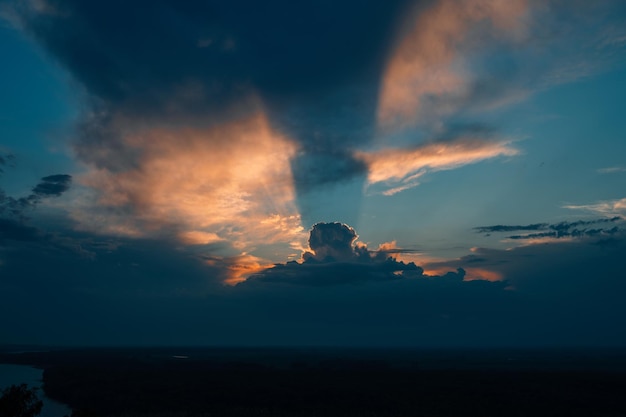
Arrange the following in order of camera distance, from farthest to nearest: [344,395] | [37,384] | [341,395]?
[37,384] < [341,395] < [344,395]

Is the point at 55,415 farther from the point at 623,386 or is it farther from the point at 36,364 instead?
the point at 36,364

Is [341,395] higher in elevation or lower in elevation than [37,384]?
lower

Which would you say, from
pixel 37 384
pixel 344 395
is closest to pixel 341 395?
pixel 344 395

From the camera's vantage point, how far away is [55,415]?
7331 centimetres

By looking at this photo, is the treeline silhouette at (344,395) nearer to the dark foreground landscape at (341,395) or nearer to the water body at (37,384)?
the dark foreground landscape at (341,395)

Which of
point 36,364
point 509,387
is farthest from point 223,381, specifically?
point 36,364

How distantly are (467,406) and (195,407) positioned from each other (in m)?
39.8

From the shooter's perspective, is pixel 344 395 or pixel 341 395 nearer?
pixel 344 395

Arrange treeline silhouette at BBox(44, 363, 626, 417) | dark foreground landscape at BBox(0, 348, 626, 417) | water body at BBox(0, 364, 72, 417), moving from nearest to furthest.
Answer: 1. dark foreground landscape at BBox(0, 348, 626, 417)
2. treeline silhouette at BBox(44, 363, 626, 417)
3. water body at BBox(0, 364, 72, 417)

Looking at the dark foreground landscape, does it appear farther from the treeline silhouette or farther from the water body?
the water body

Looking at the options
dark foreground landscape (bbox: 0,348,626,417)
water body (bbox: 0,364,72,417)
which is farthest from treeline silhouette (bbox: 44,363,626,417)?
water body (bbox: 0,364,72,417)

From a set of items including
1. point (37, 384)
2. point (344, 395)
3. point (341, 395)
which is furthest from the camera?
point (37, 384)

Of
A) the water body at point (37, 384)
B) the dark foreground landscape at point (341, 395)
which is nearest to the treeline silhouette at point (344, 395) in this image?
the dark foreground landscape at point (341, 395)

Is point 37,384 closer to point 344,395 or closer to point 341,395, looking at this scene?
point 341,395
